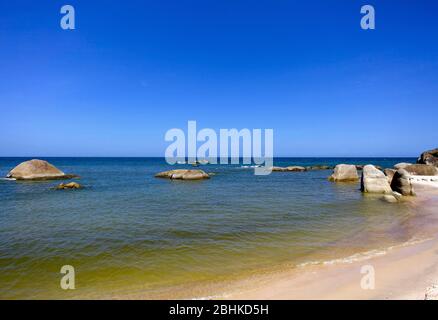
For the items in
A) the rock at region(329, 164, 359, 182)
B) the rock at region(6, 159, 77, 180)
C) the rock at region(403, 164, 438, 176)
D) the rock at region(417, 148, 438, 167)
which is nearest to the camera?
the rock at region(329, 164, 359, 182)

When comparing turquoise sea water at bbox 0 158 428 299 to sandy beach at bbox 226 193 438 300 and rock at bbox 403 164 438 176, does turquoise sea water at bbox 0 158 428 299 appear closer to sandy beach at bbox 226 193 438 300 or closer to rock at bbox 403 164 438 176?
sandy beach at bbox 226 193 438 300

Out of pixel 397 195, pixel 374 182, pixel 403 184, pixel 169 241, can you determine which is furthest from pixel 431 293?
pixel 374 182

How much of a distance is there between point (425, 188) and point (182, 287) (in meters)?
32.7

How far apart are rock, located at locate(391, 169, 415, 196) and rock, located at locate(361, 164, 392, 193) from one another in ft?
2.39

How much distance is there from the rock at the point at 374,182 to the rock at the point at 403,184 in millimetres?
728

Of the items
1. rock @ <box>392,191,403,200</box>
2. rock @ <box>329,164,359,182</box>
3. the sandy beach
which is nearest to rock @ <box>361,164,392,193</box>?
rock @ <box>392,191,403,200</box>

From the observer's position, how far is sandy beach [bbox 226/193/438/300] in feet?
21.8

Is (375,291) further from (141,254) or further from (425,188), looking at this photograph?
(425,188)

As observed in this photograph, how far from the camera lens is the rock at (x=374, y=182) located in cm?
2692

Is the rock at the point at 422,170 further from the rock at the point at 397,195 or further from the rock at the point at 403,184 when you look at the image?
the rock at the point at 397,195

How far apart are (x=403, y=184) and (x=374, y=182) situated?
2.50 m

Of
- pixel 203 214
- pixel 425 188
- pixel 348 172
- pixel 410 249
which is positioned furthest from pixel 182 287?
pixel 348 172
